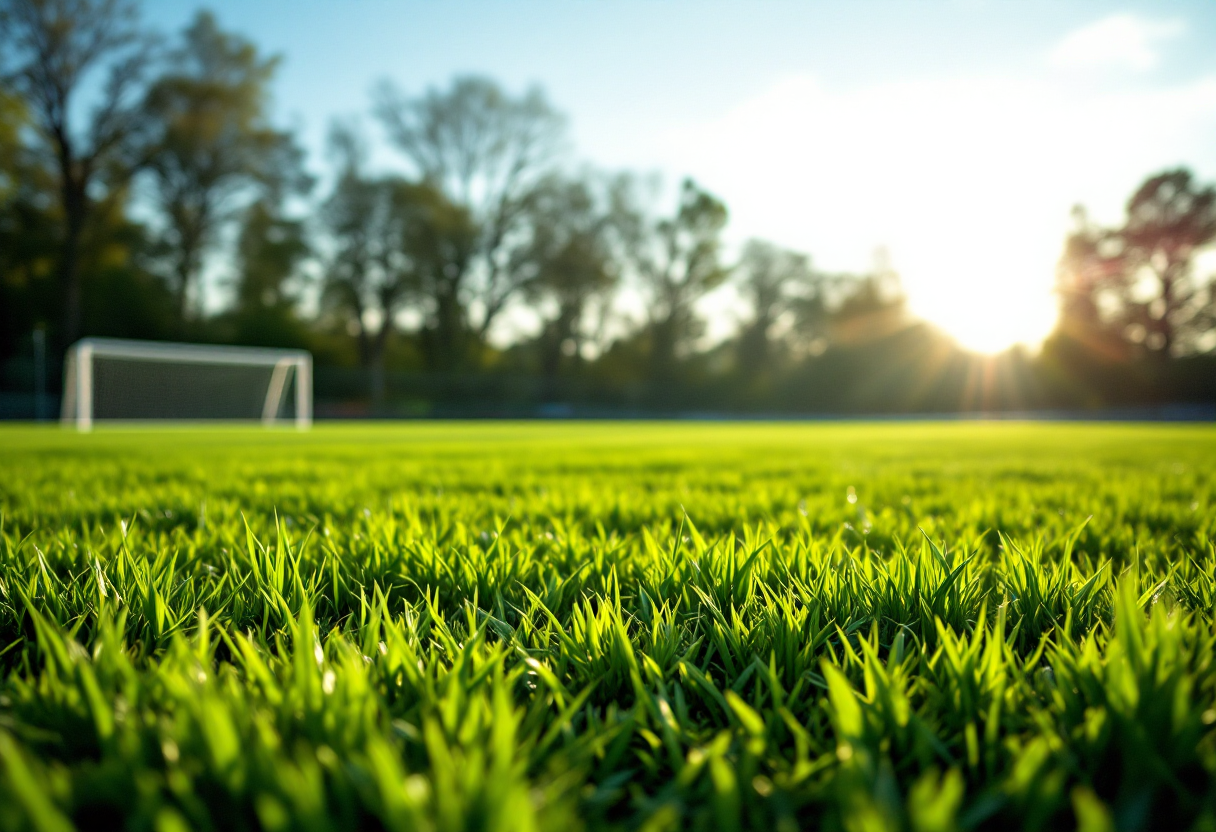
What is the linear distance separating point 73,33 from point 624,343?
88.6ft

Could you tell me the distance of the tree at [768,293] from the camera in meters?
40.6

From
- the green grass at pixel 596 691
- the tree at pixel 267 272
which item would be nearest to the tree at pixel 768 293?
the tree at pixel 267 272

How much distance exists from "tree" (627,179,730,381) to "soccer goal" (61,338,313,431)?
66.8 ft

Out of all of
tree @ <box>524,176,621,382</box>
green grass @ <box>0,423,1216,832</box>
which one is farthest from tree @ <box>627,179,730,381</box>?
green grass @ <box>0,423,1216,832</box>

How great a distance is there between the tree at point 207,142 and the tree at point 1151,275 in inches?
1506

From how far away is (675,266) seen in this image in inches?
1495

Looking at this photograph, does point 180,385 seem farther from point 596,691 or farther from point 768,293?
point 768,293

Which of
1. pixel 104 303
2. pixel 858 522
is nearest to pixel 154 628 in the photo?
pixel 858 522

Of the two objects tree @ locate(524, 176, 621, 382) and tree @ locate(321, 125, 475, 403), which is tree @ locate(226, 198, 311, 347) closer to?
tree @ locate(321, 125, 475, 403)

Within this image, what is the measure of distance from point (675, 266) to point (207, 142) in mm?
23155

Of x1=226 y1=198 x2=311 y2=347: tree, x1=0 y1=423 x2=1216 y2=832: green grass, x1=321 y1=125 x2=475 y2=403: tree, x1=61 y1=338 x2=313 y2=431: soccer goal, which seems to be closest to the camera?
x1=0 y1=423 x2=1216 y2=832: green grass

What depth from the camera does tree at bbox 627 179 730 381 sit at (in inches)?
1483

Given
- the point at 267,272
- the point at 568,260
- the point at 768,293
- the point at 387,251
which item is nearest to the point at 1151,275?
the point at 768,293

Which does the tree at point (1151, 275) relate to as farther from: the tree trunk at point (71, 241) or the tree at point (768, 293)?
the tree trunk at point (71, 241)
